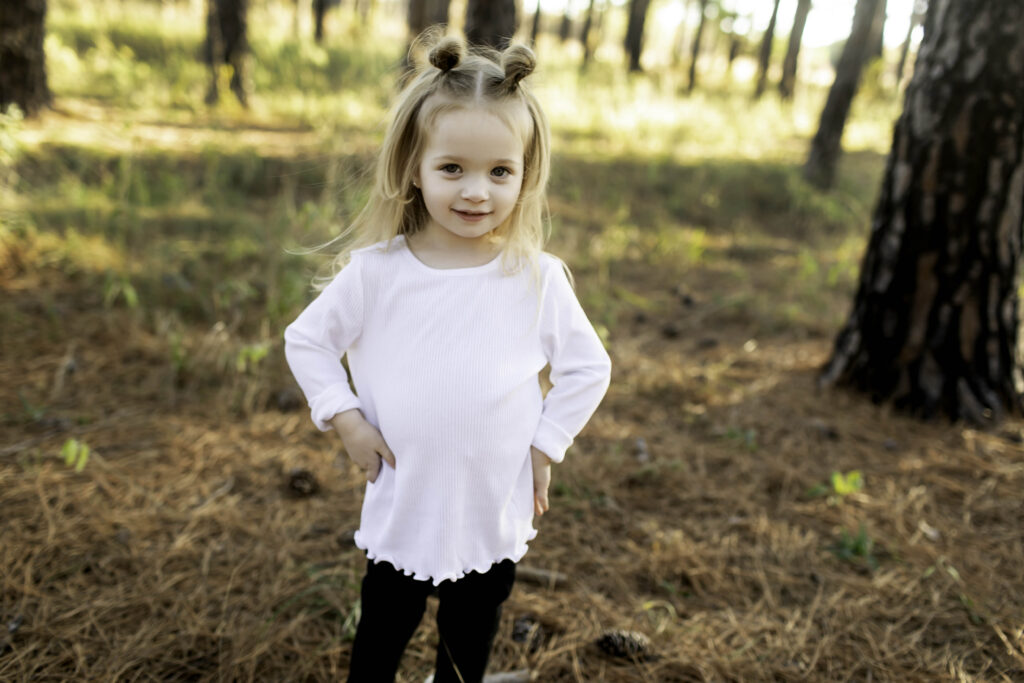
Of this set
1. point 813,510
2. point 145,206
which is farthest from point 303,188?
point 813,510

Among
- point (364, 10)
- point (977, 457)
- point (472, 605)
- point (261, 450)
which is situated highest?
point (364, 10)

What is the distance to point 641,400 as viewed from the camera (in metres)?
3.47

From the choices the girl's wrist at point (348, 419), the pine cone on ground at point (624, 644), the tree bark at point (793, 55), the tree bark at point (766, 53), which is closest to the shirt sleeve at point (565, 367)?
the girl's wrist at point (348, 419)

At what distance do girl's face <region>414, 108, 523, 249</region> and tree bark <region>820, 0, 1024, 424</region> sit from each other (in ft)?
8.48

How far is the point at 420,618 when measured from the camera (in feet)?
4.98

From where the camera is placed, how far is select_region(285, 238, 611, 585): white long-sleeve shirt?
4.35ft

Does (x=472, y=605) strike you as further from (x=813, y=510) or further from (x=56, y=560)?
(x=813, y=510)

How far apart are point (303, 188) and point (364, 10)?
21.5 metres

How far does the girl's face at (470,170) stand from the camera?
4.19 feet

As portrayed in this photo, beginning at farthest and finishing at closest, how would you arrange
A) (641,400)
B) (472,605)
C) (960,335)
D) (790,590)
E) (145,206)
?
(145,206)
(641,400)
(960,335)
(790,590)
(472,605)

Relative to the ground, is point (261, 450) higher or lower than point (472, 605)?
lower

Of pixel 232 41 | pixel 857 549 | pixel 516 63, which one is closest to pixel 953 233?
pixel 857 549

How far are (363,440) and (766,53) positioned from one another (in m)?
18.9

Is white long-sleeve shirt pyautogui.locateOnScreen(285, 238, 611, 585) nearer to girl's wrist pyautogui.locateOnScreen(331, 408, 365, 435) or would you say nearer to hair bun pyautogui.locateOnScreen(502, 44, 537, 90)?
girl's wrist pyautogui.locateOnScreen(331, 408, 365, 435)
